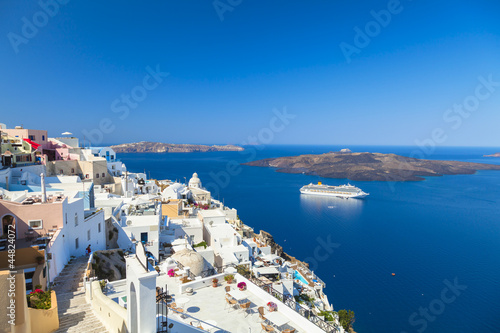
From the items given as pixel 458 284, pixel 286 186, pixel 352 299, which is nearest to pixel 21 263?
pixel 352 299

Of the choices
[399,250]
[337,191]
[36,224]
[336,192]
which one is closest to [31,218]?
[36,224]

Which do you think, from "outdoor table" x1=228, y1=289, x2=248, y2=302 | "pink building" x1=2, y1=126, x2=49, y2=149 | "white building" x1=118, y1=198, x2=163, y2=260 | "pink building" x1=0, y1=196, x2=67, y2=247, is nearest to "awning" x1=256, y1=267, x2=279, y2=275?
"outdoor table" x1=228, y1=289, x2=248, y2=302

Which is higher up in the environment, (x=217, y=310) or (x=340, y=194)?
(x=217, y=310)

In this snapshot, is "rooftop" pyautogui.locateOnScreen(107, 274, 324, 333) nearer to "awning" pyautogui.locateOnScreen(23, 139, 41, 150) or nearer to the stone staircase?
the stone staircase

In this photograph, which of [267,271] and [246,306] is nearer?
[246,306]

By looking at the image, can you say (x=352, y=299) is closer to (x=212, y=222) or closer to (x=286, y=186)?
(x=212, y=222)

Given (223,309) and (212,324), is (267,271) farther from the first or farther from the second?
(212,324)
